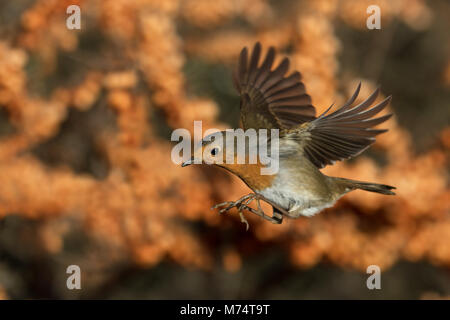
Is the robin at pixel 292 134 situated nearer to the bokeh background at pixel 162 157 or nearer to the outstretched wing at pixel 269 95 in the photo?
the outstretched wing at pixel 269 95

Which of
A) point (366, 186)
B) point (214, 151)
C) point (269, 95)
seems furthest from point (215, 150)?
point (366, 186)

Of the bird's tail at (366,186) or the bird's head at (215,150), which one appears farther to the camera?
the bird's tail at (366,186)

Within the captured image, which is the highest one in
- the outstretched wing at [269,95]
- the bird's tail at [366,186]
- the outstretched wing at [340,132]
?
the outstretched wing at [269,95]

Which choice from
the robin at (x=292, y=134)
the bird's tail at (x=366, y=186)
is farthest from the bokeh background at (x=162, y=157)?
the robin at (x=292, y=134)

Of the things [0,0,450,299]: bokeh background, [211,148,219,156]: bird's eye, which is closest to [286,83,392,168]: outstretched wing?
[211,148,219,156]: bird's eye

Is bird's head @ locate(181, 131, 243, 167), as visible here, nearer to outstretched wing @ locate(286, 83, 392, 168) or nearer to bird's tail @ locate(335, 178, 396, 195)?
outstretched wing @ locate(286, 83, 392, 168)

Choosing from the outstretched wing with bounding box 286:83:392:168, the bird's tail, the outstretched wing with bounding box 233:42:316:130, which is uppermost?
the outstretched wing with bounding box 233:42:316:130

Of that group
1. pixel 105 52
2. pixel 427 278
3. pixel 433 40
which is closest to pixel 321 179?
pixel 105 52
